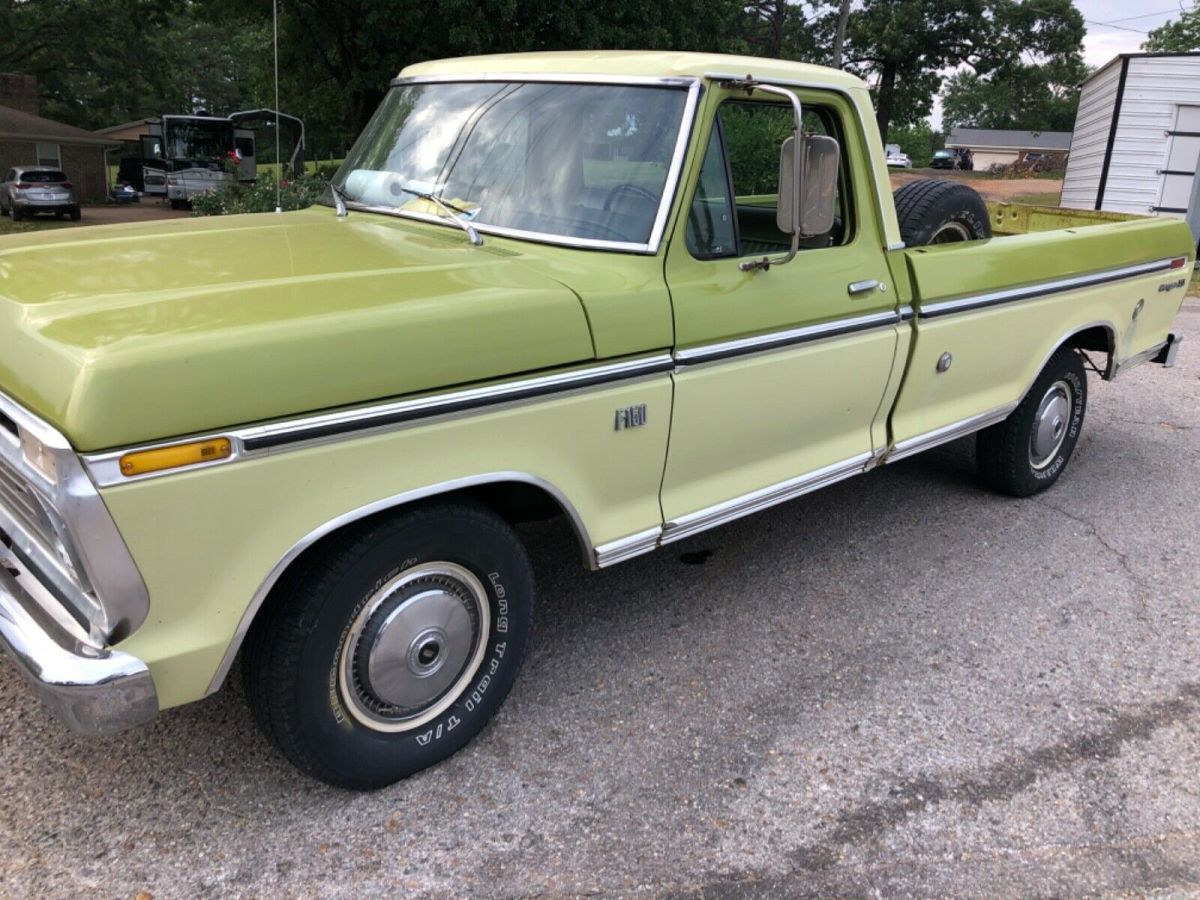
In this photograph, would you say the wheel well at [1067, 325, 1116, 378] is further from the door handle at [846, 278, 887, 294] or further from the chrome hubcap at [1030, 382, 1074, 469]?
the door handle at [846, 278, 887, 294]

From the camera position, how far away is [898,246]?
3.97m

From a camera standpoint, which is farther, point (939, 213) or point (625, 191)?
point (939, 213)

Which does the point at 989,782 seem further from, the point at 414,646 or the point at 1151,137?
the point at 1151,137

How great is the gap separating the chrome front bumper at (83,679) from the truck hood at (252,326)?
0.54 meters

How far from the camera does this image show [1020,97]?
54750 mm

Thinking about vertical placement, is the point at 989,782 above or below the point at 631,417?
below

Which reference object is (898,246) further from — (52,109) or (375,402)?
(52,109)

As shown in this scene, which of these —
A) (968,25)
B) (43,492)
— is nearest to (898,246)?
(43,492)

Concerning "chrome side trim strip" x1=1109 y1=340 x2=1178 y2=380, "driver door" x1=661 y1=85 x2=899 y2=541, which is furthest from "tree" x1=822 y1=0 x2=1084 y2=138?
"driver door" x1=661 y1=85 x2=899 y2=541

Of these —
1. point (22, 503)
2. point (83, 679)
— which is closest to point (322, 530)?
point (83, 679)

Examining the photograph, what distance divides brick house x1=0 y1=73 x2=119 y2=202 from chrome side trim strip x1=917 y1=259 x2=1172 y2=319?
4033 centimetres

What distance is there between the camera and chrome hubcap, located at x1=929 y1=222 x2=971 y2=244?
478cm

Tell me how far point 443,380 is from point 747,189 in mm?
2631

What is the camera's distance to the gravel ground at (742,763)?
2.62m
